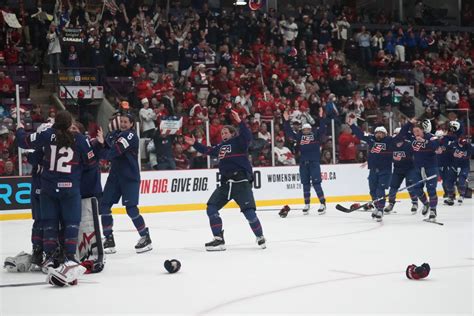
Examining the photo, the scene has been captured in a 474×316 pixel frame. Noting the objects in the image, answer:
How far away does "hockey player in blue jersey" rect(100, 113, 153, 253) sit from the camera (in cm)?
852

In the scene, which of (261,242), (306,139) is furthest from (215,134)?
(261,242)

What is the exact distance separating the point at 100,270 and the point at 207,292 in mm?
1702

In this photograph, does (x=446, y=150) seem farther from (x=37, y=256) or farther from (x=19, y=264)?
(x=19, y=264)

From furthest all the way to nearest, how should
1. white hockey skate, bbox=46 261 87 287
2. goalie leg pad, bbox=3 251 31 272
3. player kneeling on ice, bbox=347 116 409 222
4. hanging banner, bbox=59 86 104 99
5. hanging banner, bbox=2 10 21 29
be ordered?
hanging banner, bbox=2 10 21 29 < hanging banner, bbox=59 86 104 99 < player kneeling on ice, bbox=347 116 409 222 < goalie leg pad, bbox=3 251 31 272 < white hockey skate, bbox=46 261 87 287

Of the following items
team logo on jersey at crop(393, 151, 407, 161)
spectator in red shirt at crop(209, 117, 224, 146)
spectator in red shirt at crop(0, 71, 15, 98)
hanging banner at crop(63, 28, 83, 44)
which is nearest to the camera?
team logo on jersey at crop(393, 151, 407, 161)

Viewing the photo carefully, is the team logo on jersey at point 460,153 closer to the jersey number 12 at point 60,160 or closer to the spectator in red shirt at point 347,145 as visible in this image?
the spectator in red shirt at point 347,145

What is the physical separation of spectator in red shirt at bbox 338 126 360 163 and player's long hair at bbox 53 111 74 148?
464 inches

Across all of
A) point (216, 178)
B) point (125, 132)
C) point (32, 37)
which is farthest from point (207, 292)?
point (32, 37)

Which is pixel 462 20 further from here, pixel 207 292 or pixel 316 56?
pixel 207 292

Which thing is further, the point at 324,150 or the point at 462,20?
the point at 462,20

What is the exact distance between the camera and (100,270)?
7.38 m

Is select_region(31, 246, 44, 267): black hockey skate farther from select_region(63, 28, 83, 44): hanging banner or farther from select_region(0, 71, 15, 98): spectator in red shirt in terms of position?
select_region(63, 28, 83, 44): hanging banner

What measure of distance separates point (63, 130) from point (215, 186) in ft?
32.5

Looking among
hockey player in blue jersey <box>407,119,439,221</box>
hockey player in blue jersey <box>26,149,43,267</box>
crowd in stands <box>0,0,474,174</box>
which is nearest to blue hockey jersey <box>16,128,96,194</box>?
hockey player in blue jersey <box>26,149,43,267</box>
